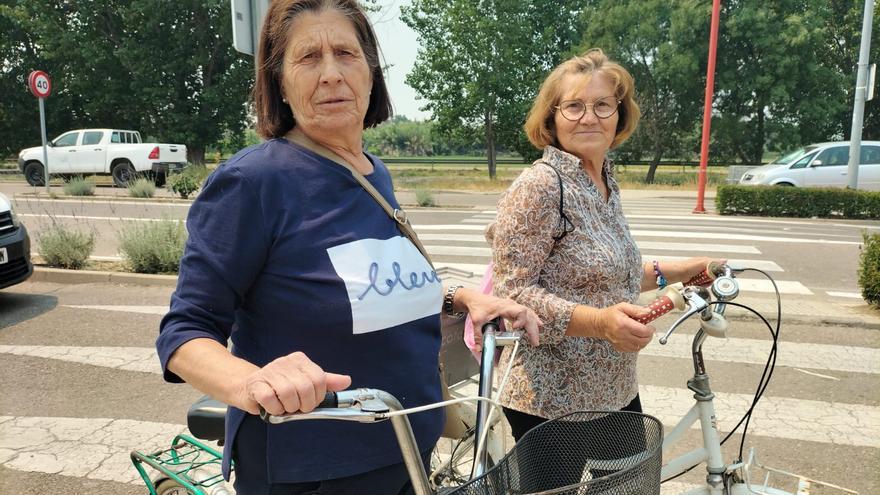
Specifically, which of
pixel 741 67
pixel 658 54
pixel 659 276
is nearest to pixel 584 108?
pixel 659 276

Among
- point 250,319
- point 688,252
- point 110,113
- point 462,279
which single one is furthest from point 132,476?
point 110,113

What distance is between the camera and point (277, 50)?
4.91ft

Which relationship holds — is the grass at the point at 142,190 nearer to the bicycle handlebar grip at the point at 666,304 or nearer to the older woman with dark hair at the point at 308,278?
the older woman with dark hair at the point at 308,278

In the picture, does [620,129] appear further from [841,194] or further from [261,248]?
[841,194]

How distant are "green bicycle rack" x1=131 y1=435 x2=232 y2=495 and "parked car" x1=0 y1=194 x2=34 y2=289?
4904mm

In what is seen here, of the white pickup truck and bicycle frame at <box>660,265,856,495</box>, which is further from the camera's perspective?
the white pickup truck

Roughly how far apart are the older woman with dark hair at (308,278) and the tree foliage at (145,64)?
2966 cm

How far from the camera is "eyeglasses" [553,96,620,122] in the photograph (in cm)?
213

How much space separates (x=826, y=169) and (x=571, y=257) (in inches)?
690

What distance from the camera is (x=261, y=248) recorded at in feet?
4.26

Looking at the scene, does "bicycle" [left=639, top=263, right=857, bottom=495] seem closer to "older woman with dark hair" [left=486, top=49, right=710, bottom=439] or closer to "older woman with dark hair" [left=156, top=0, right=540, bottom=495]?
"older woman with dark hair" [left=486, top=49, right=710, bottom=439]

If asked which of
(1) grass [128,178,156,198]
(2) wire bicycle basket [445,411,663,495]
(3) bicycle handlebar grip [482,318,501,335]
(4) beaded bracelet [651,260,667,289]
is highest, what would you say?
(4) beaded bracelet [651,260,667,289]

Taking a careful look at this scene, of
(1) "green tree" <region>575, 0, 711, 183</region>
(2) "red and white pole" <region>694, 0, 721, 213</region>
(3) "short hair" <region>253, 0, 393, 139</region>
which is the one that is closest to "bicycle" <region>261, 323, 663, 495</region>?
(3) "short hair" <region>253, 0, 393, 139</region>

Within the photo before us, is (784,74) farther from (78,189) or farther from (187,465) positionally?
(187,465)
